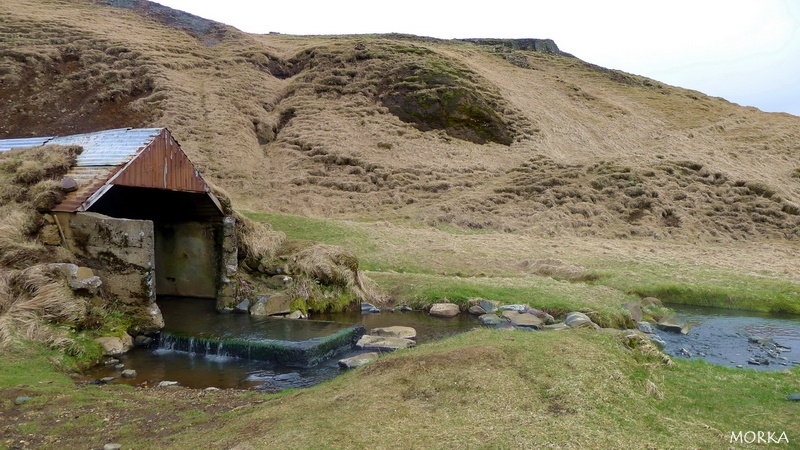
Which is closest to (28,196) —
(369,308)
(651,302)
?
(369,308)

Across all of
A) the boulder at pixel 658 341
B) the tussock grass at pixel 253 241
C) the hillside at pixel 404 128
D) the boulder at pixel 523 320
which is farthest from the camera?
the hillside at pixel 404 128

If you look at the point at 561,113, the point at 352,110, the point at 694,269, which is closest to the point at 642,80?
the point at 561,113

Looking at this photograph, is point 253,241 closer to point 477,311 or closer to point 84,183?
point 84,183

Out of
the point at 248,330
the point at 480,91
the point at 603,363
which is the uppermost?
the point at 480,91

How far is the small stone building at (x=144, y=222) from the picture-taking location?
1451 centimetres

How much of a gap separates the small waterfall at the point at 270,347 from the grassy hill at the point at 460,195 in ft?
10.1

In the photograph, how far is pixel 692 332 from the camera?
55.3ft

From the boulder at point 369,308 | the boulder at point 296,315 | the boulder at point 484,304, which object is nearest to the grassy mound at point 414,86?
the boulder at point 484,304

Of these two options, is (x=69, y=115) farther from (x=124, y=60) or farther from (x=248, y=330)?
(x=248, y=330)

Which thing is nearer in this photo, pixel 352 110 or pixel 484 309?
pixel 484 309

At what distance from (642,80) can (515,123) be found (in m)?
26.9

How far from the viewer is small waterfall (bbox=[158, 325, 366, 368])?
1313cm

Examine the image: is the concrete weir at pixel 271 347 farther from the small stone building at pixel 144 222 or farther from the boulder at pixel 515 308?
the boulder at pixel 515 308

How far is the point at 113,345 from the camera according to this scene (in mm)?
13375
